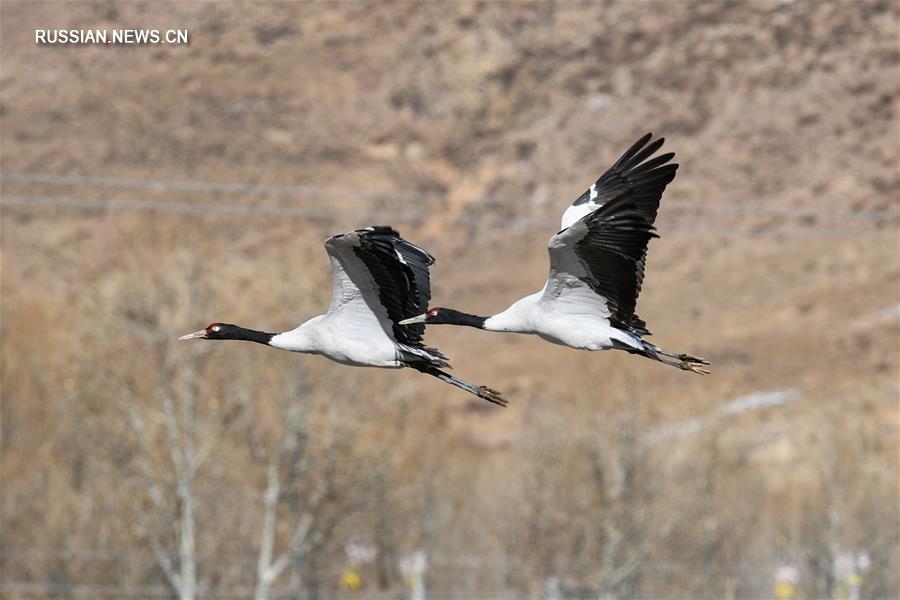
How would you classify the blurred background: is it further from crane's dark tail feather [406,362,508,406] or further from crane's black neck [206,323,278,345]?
crane's dark tail feather [406,362,508,406]

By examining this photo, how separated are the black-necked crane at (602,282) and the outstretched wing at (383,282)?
0.35 m

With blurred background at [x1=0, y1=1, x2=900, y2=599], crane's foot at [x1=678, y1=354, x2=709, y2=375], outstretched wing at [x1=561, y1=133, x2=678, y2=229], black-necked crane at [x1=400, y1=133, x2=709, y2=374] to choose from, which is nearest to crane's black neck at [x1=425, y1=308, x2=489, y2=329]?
black-necked crane at [x1=400, y1=133, x2=709, y2=374]

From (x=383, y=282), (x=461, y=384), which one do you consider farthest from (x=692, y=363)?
(x=383, y=282)

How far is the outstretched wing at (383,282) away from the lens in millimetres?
15164

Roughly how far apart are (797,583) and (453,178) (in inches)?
3124

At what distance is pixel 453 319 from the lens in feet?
52.6

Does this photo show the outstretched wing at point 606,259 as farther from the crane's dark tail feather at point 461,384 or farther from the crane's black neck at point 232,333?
the crane's black neck at point 232,333

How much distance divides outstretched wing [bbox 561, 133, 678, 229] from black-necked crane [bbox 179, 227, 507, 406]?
168 centimetres

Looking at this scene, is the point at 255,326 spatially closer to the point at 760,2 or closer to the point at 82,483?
the point at 82,483

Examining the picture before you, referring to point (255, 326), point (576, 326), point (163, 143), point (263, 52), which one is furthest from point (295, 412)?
point (263, 52)

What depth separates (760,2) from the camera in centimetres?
12838

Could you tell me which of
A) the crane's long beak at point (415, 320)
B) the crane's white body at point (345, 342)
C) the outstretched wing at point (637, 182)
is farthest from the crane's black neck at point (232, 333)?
the outstretched wing at point (637, 182)

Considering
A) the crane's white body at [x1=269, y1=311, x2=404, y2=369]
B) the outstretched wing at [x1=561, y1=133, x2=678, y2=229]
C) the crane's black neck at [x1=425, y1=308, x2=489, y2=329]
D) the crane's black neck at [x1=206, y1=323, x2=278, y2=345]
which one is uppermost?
the outstretched wing at [x1=561, y1=133, x2=678, y2=229]

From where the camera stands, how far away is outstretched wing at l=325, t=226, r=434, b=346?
1516 cm
